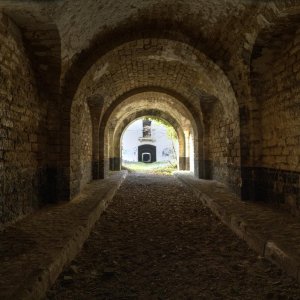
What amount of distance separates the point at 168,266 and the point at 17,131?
10.1 ft

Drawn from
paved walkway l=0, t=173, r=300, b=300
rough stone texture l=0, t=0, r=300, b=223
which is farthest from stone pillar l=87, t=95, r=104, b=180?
paved walkway l=0, t=173, r=300, b=300

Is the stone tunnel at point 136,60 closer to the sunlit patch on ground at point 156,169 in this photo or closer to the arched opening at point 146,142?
the sunlit patch on ground at point 156,169

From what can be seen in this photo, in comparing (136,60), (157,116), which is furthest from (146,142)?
(136,60)

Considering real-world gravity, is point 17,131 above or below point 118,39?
below

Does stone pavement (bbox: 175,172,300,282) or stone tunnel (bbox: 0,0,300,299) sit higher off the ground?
stone tunnel (bbox: 0,0,300,299)

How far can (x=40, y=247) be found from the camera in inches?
120

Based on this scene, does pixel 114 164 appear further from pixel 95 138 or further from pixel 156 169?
pixel 95 138

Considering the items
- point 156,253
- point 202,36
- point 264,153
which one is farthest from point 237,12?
point 156,253

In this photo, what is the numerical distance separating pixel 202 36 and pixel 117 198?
4.32 meters

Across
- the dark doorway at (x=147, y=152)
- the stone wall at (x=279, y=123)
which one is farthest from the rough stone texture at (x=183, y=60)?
the dark doorway at (x=147, y=152)

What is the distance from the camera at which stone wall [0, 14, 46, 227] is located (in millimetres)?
4082

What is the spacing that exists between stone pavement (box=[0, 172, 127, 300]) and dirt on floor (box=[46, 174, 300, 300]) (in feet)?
0.49

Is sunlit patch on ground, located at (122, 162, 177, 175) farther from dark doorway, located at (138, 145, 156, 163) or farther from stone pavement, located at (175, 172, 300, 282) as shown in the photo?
dark doorway, located at (138, 145, 156, 163)

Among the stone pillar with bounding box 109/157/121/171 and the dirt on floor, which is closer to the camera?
the dirt on floor
